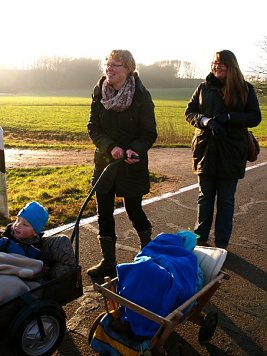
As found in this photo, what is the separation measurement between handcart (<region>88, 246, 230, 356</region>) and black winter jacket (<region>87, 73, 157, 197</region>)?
1056mm

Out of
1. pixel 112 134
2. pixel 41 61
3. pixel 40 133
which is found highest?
pixel 41 61

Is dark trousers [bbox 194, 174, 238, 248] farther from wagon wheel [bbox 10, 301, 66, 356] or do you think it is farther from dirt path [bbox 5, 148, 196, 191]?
dirt path [bbox 5, 148, 196, 191]

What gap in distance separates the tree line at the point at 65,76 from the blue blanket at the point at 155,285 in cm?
8965

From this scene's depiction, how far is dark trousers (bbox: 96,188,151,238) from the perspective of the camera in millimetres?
4332

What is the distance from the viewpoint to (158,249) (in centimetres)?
315

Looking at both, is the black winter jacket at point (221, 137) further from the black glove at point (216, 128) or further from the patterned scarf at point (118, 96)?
the patterned scarf at point (118, 96)

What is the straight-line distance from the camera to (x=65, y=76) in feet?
Result: 320

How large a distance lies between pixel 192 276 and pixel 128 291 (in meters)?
0.47

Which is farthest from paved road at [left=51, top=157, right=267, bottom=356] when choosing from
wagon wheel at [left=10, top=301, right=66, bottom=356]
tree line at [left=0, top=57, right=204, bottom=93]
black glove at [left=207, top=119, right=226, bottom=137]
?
tree line at [left=0, top=57, right=204, bottom=93]

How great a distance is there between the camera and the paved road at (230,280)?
10.7ft

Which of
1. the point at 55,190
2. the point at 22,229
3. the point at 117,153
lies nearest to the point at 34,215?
the point at 22,229

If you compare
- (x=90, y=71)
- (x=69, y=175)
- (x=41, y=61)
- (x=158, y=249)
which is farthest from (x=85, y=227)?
(x=41, y=61)

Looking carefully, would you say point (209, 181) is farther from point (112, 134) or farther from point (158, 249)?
point (158, 249)

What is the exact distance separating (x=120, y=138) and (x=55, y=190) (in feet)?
11.6
